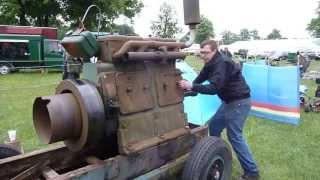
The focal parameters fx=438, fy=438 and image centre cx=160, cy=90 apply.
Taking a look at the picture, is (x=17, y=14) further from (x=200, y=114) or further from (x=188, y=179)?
(x=188, y=179)

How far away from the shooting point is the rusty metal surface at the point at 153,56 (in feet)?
11.5

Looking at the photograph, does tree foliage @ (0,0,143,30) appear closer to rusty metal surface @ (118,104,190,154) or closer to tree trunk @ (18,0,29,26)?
tree trunk @ (18,0,29,26)

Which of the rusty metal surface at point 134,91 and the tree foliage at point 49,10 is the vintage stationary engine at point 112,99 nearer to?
the rusty metal surface at point 134,91

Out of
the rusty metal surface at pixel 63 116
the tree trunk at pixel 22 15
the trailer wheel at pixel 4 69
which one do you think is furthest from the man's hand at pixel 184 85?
the tree trunk at pixel 22 15

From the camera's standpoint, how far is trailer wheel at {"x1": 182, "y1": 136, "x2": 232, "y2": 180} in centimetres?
395

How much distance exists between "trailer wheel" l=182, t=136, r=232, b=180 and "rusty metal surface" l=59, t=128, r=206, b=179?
10.3 inches

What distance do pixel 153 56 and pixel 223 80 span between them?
106 cm

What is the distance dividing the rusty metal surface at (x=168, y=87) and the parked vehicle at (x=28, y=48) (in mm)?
21172

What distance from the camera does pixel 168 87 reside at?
4.05 meters

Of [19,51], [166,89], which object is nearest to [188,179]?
[166,89]

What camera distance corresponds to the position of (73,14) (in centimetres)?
3266

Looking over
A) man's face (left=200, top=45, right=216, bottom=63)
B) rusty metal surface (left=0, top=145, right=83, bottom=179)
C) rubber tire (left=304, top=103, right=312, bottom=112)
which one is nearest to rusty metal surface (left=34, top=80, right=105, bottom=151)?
rusty metal surface (left=0, top=145, right=83, bottom=179)

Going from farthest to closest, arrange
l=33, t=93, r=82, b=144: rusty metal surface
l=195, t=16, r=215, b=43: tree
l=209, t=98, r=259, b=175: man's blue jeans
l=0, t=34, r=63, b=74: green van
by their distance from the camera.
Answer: l=0, t=34, r=63, b=74: green van
l=209, t=98, r=259, b=175: man's blue jeans
l=195, t=16, r=215, b=43: tree
l=33, t=93, r=82, b=144: rusty metal surface

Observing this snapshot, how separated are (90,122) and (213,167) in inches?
57.3
